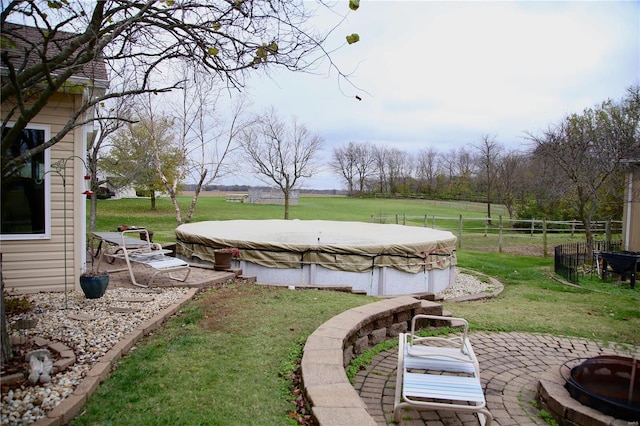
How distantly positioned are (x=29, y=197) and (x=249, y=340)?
407 cm

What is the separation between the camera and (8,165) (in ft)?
9.96

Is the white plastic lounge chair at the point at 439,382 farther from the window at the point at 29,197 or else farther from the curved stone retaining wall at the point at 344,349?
the window at the point at 29,197

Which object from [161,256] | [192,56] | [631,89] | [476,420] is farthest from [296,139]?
[476,420]

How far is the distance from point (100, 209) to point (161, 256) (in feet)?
74.9

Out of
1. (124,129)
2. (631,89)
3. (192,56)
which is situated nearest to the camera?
(192,56)

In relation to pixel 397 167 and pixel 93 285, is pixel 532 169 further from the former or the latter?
pixel 397 167

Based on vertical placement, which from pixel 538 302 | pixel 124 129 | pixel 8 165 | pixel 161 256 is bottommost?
pixel 538 302

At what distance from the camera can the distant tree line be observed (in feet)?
38.0

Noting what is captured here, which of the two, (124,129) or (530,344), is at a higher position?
(124,129)

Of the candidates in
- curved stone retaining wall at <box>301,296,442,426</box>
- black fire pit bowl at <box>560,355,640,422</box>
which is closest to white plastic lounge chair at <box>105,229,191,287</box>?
curved stone retaining wall at <box>301,296,442,426</box>

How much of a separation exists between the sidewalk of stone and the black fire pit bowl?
212 millimetres

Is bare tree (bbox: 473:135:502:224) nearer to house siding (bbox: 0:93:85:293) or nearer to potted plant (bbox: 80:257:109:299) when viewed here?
house siding (bbox: 0:93:85:293)

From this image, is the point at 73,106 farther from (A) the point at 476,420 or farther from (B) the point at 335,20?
(A) the point at 476,420

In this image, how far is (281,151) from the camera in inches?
963
